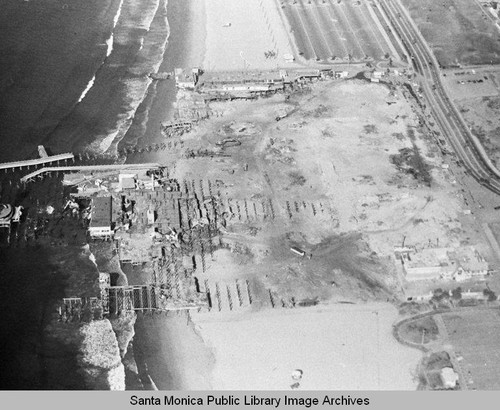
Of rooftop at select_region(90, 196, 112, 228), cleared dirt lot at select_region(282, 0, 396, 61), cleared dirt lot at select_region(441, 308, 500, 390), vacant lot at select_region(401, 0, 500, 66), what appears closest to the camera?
cleared dirt lot at select_region(441, 308, 500, 390)

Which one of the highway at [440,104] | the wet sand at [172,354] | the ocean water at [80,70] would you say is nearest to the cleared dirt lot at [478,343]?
the highway at [440,104]

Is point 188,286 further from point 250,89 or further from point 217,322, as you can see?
point 250,89

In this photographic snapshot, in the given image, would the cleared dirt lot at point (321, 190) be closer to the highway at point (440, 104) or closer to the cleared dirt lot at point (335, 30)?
the highway at point (440, 104)

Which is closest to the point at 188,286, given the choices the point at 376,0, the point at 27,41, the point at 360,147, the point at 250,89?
the point at 360,147

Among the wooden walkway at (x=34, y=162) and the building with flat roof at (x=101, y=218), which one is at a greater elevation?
the wooden walkway at (x=34, y=162)

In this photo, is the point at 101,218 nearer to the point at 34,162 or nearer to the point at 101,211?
the point at 101,211

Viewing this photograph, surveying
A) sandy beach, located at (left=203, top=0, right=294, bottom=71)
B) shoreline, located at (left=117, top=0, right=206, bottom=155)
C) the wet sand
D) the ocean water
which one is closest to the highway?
sandy beach, located at (left=203, top=0, right=294, bottom=71)

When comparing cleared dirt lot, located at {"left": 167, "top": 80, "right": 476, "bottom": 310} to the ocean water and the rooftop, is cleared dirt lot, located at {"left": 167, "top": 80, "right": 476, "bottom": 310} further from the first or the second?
the ocean water
